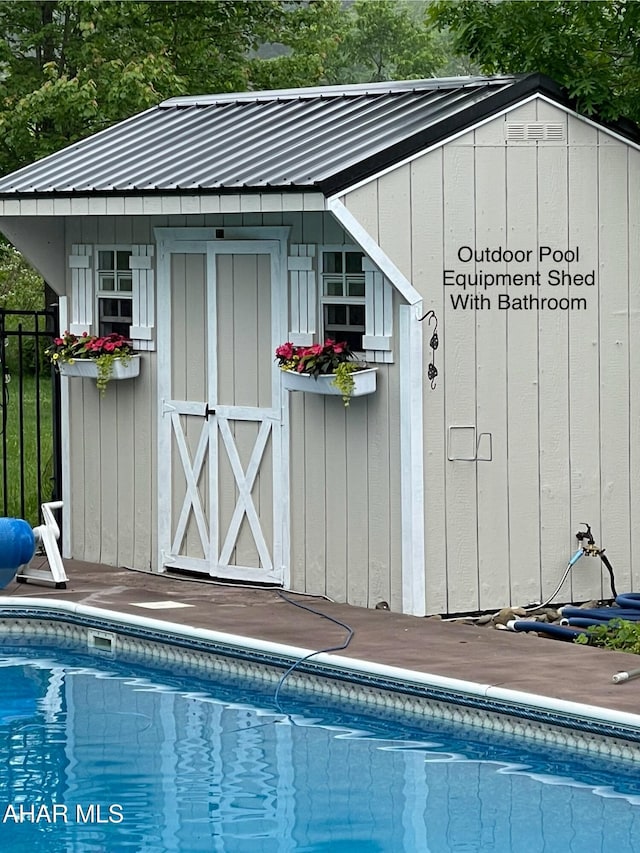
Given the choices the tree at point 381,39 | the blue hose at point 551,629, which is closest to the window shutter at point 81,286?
the blue hose at point 551,629

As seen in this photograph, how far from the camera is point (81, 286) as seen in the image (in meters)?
11.7

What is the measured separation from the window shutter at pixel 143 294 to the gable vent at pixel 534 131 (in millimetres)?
2726

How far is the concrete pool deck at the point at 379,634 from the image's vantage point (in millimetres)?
7934

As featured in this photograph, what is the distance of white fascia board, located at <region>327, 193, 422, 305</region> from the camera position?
30.0 feet

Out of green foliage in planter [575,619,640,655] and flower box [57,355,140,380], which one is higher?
flower box [57,355,140,380]

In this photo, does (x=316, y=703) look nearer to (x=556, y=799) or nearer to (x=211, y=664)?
(x=211, y=664)

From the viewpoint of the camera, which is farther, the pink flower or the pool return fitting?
the pool return fitting

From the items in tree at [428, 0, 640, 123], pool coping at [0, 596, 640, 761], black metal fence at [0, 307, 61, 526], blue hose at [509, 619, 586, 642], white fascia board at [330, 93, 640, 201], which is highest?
tree at [428, 0, 640, 123]

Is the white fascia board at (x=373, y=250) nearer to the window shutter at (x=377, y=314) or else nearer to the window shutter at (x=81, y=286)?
the window shutter at (x=377, y=314)

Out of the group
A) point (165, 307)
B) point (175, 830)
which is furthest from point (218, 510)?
point (175, 830)

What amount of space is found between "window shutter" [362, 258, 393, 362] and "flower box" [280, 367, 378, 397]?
0.42 feet

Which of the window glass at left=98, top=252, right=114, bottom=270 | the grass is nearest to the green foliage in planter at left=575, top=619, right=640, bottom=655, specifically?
the grass

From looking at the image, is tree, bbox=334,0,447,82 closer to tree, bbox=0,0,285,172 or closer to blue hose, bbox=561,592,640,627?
tree, bbox=0,0,285,172

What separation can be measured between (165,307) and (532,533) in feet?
9.88
